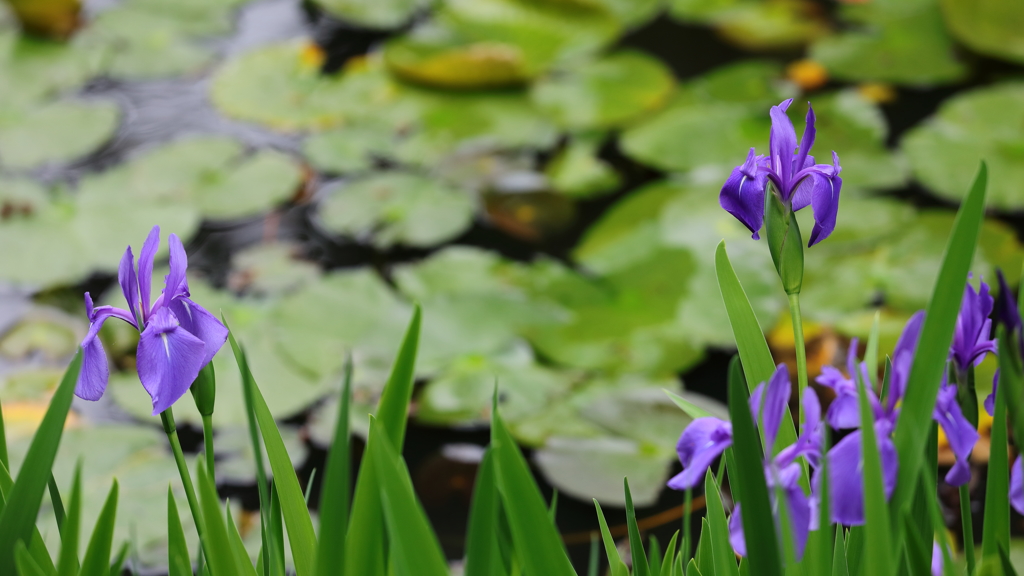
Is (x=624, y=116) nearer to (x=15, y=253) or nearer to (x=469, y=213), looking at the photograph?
(x=469, y=213)

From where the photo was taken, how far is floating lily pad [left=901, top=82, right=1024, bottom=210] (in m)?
1.38

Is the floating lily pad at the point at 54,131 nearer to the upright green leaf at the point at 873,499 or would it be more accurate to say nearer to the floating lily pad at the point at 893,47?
the floating lily pad at the point at 893,47

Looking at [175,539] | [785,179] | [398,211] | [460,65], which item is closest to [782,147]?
[785,179]

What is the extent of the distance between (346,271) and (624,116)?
669 millimetres

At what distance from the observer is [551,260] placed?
134 centimetres

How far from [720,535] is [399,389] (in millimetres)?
171

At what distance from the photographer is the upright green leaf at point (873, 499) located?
11.9 inches

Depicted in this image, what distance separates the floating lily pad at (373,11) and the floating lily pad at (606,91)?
0.42m

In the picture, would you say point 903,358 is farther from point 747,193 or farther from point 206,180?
point 206,180

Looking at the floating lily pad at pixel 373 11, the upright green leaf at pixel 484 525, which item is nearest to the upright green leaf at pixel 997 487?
the upright green leaf at pixel 484 525

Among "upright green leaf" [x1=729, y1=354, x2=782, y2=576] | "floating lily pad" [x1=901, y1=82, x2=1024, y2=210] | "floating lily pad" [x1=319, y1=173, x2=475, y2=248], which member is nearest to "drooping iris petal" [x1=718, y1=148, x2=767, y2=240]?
"upright green leaf" [x1=729, y1=354, x2=782, y2=576]

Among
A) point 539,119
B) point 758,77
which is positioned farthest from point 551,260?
point 758,77

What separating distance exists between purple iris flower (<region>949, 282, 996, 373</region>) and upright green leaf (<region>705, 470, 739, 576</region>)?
0.41 feet

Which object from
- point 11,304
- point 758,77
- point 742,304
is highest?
point 742,304
